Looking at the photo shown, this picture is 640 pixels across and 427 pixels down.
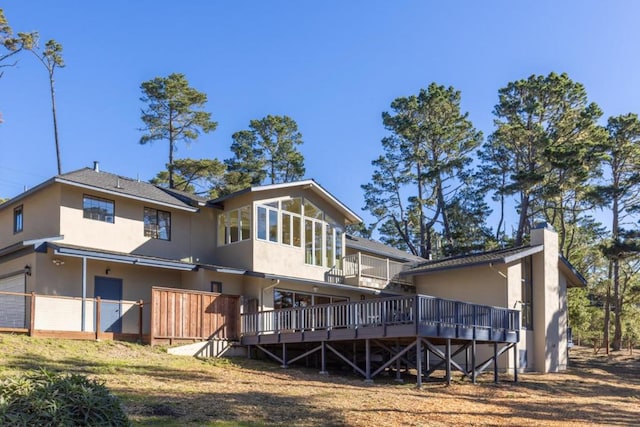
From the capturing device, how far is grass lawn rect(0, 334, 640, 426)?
39.2 feet

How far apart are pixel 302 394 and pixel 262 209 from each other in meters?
11.1

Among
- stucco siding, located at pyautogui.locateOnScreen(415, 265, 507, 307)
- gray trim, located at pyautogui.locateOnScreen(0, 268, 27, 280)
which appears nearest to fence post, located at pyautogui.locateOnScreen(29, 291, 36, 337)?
gray trim, located at pyautogui.locateOnScreen(0, 268, 27, 280)

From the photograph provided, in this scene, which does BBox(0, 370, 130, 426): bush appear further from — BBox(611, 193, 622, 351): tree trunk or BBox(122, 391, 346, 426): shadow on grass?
BBox(611, 193, 622, 351): tree trunk

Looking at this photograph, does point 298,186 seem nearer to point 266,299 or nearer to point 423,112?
point 266,299

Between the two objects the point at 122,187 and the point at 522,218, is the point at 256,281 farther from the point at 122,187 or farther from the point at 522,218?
the point at 522,218

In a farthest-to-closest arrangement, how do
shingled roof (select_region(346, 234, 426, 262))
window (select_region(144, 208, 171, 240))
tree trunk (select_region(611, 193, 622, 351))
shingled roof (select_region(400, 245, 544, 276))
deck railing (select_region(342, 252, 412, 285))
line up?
tree trunk (select_region(611, 193, 622, 351)) < shingled roof (select_region(346, 234, 426, 262)) < deck railing (select_region(342, 252, 412, 285)) < shingled roof (select_region(400, 245, 544, 276)) < window (select_region(144, 208, 171, 240))

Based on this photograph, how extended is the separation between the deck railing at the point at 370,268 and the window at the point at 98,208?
9.43 meters

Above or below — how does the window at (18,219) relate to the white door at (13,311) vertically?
above

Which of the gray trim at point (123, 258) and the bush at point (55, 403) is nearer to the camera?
the bush at point (55, 403)

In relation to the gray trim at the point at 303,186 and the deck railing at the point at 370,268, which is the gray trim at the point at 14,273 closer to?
the gray trim at the point at 303,186

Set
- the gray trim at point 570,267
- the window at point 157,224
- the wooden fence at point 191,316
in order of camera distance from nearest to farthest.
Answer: the wooden fence at point 191,316 < the window at point 157,224 < the gray trim at point 570,267

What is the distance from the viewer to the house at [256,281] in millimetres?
19125

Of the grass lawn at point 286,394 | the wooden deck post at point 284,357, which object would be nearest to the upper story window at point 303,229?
the wooden deck post at point 284,357

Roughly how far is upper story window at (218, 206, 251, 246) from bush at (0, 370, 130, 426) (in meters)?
17.0
